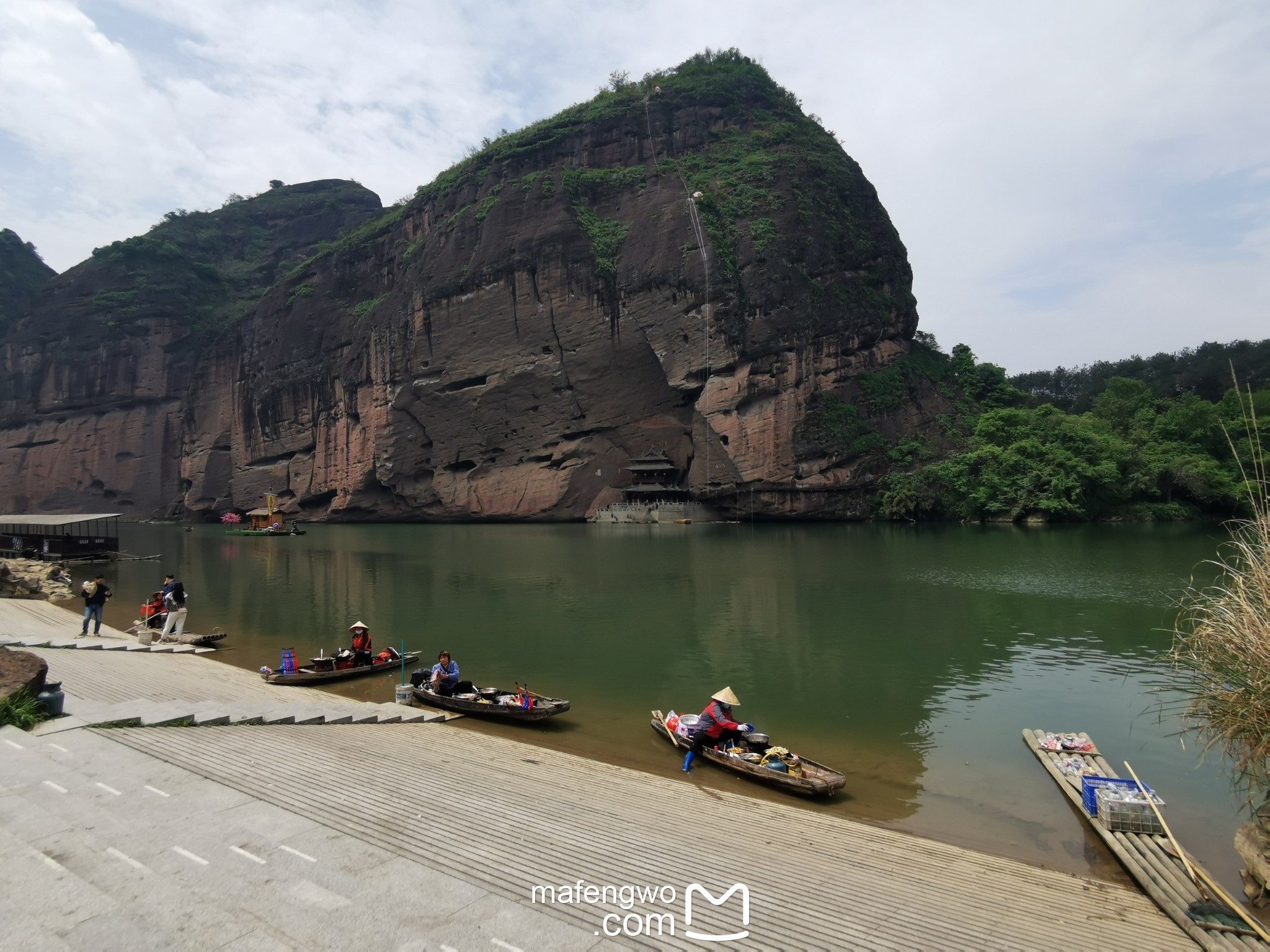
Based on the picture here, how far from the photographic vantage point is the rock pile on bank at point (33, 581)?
24.3 m

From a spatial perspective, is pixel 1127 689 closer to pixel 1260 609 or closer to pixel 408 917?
pixel 1260 609

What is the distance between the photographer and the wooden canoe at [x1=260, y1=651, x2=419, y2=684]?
13914mm

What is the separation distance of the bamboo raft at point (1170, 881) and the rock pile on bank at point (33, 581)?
29.1m

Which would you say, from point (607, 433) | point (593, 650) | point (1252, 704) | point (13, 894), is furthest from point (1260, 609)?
point (607, 433)

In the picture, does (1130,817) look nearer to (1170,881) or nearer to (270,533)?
(1170,881)

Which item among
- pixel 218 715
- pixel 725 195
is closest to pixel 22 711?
pixel 218 715

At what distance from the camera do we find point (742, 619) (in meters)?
19.3

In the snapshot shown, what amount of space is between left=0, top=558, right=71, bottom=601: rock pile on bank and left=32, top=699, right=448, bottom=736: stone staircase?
19673mm

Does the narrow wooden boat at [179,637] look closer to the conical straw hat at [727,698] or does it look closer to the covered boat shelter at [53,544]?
the conical straw hat at [727,698]

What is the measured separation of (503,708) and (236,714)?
12.2 ft

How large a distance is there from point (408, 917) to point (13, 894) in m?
2.35

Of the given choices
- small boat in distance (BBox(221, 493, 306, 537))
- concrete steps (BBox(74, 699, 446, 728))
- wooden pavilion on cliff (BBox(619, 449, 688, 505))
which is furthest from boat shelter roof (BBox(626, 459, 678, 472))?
concrete steps (BBox(74, 699, 446, 728))

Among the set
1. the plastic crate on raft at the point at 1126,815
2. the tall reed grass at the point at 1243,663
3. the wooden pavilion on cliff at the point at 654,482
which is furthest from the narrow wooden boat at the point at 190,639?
the wooden pavilion on cliff at the point at 654,482

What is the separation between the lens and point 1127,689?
1270 cm
